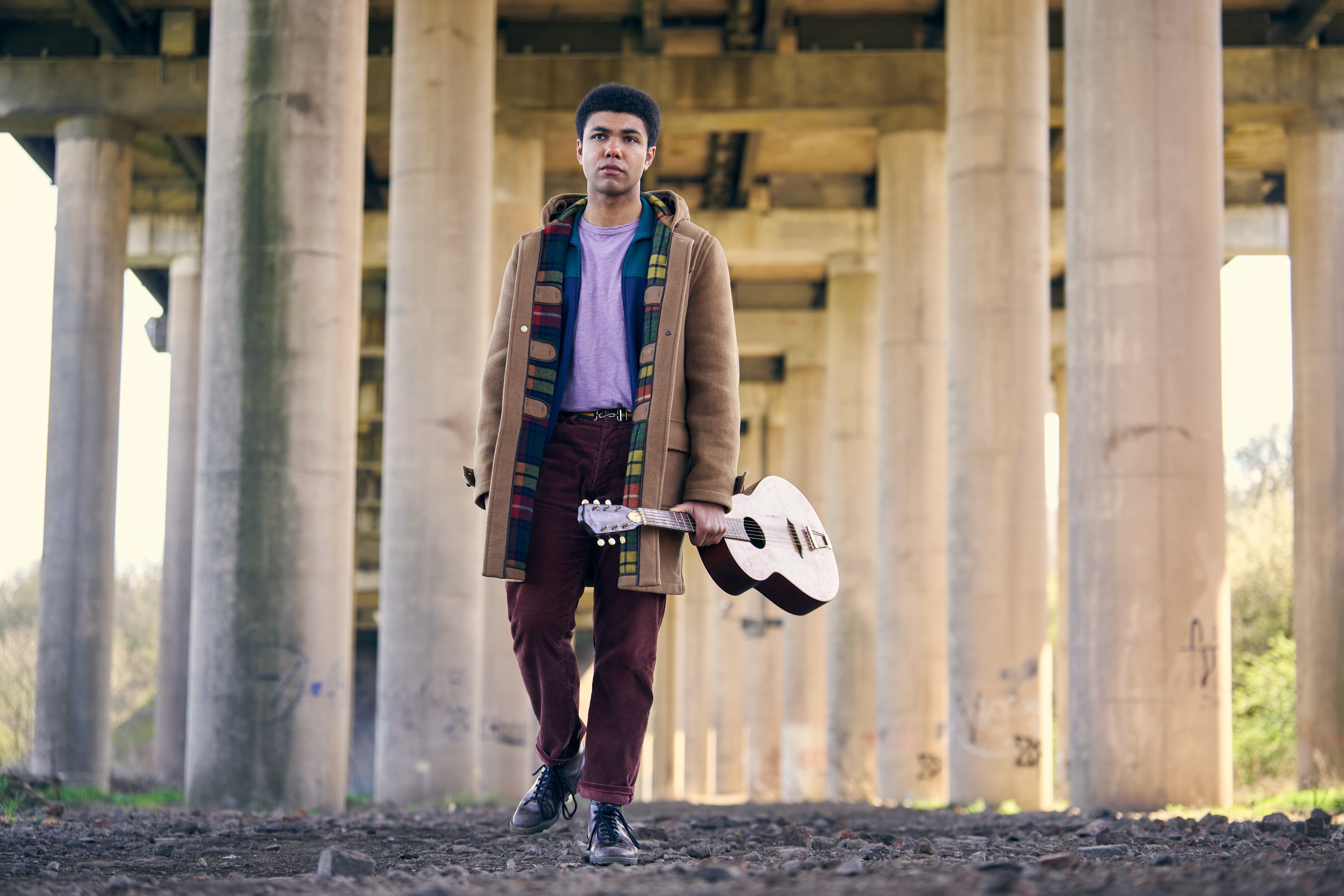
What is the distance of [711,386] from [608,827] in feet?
4.83

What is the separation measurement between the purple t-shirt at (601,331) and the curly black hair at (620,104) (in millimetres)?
358

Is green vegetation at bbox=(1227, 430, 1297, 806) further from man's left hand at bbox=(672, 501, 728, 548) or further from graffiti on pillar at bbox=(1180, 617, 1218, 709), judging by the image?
man's left hand at bbox=(672, 501, 728, 548)

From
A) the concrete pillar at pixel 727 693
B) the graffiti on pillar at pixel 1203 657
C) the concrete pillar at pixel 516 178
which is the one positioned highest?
the concrete pillar at pixel 516 178

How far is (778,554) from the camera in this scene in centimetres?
551

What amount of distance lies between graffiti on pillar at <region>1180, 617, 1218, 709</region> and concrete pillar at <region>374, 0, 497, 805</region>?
31.3 feet

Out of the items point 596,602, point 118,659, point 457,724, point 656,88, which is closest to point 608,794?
point 596,602

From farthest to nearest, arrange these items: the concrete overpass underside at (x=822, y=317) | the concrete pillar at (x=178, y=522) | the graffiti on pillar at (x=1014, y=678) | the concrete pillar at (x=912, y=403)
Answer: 1. the concrete pillar at (x=178, y=522)
2. the concrete pillar at (x=912, y=403)
3. the graffiti on pillar at (x=1014, y=678)
4. the concrete overpass underside at (x=822, y=317)

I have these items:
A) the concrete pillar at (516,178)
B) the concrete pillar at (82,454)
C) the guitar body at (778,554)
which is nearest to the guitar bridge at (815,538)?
the guitar body at (778,554)

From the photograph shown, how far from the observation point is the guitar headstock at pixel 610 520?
5.09m

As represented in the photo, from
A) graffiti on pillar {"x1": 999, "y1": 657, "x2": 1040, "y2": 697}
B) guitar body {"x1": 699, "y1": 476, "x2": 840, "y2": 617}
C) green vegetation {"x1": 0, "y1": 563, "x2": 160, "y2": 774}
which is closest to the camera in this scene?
guitar body {"x1": 699, "y1": 476, "x2": 840, "y2": 617}

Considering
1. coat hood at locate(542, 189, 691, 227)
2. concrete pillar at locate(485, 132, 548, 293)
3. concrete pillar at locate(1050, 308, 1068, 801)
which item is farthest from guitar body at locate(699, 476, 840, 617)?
concrete pillar at locate(1050, 308, 1068, 801)

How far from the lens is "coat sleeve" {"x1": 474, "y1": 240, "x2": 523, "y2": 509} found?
5355 mm

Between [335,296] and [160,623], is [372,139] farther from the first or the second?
[335,296]

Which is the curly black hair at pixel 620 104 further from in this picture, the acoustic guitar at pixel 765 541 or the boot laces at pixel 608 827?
the boot laces at pixel 608 827
